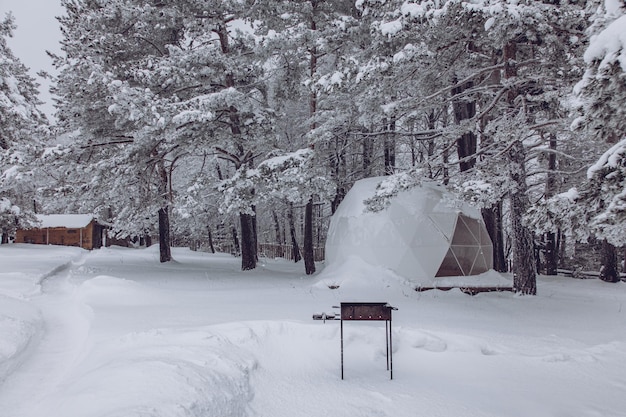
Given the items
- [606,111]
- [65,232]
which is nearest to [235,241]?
[65,232]

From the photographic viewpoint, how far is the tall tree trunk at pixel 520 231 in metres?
10.9

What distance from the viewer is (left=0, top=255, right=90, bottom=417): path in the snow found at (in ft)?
13.4

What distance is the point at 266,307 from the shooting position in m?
9.07

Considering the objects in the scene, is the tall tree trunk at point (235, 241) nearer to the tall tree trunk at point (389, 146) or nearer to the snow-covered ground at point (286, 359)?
the tall tree trunk at point (389, 146)

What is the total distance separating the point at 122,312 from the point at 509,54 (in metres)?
10.3

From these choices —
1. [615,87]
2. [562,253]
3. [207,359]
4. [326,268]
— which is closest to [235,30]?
[326,268]

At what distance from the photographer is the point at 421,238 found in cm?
1389

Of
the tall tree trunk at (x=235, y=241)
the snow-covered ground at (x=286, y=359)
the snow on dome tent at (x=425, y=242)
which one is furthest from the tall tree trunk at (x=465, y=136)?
the tall tree trunk at (x=235, y=241)

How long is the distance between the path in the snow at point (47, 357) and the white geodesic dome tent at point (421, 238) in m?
8.32

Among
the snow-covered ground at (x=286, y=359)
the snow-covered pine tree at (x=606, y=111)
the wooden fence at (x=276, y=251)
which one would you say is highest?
the snow-covered pine tree at (x=606, y=111)

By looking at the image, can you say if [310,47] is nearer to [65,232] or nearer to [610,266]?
[610,266]

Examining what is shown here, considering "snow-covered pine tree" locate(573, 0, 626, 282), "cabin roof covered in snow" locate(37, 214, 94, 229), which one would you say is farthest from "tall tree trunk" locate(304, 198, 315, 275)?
"cabin roof covered in snow" locate(37, 214, 94, 229)

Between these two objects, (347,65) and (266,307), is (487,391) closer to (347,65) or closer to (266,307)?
(266,307)

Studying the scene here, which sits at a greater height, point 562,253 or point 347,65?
point 347,65
